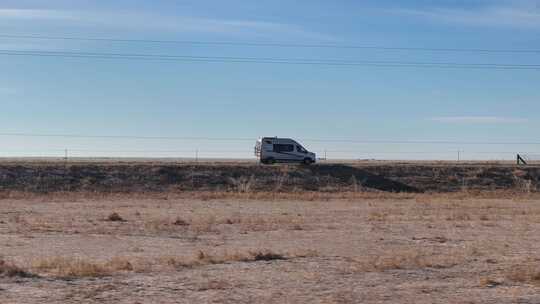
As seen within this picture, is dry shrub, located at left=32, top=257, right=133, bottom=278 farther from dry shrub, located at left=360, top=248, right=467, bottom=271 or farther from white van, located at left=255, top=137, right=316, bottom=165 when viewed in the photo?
white van, located at left=255, top=137, right=316, bottom=165

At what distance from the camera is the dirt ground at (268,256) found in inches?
616

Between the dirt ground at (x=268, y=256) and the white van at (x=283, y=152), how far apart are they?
31205 mm

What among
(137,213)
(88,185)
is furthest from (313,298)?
(88,185)

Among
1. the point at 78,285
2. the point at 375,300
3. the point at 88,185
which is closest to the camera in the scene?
the point at 375,300

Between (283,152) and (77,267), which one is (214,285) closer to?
(77,267)

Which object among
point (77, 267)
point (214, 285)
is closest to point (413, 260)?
point (214, 285)

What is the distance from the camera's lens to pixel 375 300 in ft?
49.3

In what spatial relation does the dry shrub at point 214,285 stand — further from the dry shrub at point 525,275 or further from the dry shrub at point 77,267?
the dry shrub at point 525,275

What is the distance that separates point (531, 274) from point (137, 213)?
24314 millimetres

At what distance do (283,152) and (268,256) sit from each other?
173 feet

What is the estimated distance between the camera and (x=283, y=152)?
7331cm

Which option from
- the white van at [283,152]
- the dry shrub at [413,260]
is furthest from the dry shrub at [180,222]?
the white van at [283,152]

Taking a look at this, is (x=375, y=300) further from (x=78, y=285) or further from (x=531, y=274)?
(x=78, y=285)

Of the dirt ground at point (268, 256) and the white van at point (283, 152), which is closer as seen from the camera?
the dirt ground at point (268, 256)
